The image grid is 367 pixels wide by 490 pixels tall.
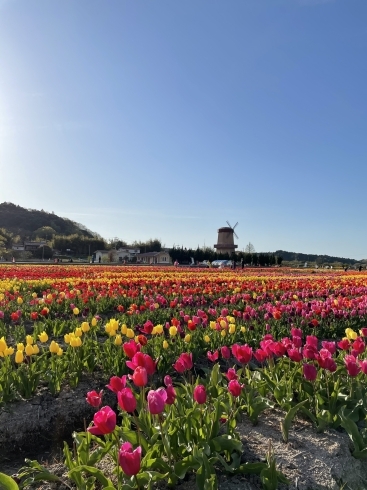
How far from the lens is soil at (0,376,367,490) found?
2.60m

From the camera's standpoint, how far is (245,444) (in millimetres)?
2939

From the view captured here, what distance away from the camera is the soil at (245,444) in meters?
2.60

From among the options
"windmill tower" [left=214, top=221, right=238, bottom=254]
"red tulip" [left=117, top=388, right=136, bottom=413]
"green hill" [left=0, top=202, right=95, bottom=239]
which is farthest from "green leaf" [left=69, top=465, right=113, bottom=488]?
"green hill" [left=0, top=202, right=95, bottom=239]

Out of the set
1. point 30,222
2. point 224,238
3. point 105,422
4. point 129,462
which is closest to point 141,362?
point 105,422

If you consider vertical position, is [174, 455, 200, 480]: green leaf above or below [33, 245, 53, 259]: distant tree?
below

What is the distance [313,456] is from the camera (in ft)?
9.21

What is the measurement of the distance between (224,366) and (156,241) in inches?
4056

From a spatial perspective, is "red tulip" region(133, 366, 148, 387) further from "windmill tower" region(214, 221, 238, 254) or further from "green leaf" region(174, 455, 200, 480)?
"windmill tower" region(214, 221, 238, 254)

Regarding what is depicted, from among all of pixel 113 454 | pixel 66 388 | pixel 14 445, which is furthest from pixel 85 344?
pixel 113 454

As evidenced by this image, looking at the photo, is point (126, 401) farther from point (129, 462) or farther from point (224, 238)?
point (224, 238)

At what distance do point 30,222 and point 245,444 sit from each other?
185 meters

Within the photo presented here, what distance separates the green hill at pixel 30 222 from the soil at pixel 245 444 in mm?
160477

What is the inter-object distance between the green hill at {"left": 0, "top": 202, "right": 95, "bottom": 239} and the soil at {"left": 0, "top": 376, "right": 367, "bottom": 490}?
527ft

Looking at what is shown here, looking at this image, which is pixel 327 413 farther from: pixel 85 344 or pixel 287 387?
pixel 85 344
